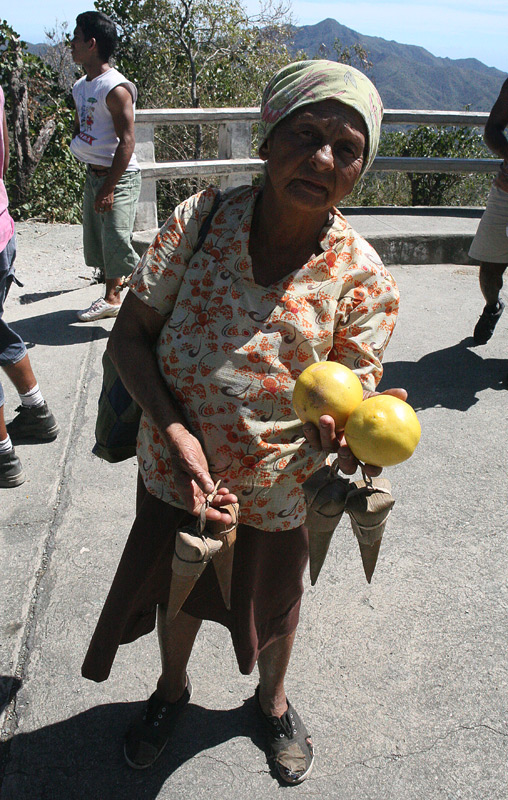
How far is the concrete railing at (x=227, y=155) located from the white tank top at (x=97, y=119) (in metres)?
1.68

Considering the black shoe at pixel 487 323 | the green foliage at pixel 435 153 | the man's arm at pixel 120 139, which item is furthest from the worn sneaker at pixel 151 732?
the green foliage at pixel 435 153

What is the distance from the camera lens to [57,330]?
16.9ft

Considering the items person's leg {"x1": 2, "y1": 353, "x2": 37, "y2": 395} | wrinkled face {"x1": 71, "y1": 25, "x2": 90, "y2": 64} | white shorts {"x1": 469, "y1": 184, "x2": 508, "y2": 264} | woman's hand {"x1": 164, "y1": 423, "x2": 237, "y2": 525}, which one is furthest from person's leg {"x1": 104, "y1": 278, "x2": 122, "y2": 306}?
woman's hand {"x1": 164, "y1": 423, "x2": 237, "y2": 525}

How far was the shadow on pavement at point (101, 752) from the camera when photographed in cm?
186

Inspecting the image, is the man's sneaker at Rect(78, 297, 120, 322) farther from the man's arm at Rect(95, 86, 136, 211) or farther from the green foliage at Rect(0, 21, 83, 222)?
the green foliage at Rect(0, 21, 83, 222)

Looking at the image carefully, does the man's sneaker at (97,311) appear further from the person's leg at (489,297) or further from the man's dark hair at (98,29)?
the person's leg at (489,297)

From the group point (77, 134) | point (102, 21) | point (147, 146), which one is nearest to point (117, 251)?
point (77, 134)

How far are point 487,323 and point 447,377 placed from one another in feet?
2.36

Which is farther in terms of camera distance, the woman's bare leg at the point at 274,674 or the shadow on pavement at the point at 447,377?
the shadow on pavement at the point at 447,377

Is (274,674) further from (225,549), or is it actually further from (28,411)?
(28,411)

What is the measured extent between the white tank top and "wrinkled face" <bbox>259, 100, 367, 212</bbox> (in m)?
3.54

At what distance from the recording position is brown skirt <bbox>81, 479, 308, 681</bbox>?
5.64ft

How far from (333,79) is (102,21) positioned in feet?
12.3

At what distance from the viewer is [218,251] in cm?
160
